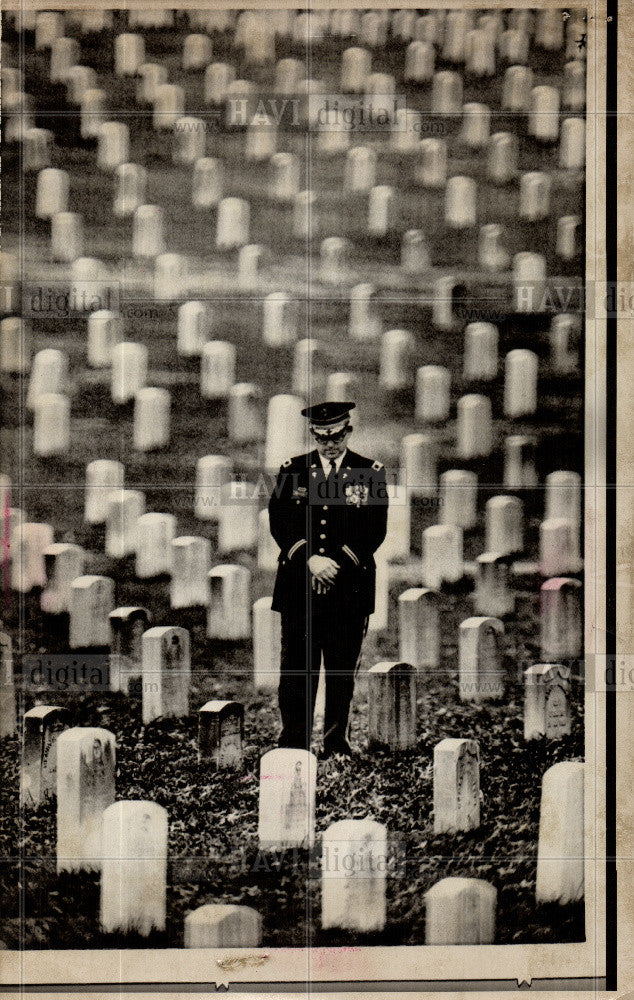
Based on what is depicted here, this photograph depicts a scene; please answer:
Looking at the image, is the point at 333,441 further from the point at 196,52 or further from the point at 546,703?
the point at 196,52

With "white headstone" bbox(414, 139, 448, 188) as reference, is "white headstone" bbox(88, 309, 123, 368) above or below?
below

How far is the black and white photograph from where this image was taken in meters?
1.67

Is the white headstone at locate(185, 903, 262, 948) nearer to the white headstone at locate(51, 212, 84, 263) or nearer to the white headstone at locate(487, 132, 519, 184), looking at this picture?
the white headstone at locate(51, 212, 84, 263)

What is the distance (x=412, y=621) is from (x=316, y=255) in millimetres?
966

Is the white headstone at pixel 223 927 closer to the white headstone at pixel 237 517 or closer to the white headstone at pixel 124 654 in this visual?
the white headstone at pixel 124 654

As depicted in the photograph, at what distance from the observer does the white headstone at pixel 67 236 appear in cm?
168

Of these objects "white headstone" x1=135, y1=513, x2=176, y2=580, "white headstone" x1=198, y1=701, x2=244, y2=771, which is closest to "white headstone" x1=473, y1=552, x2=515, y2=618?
"white headstone" x1=198, y1=701, x2=244, y2=771

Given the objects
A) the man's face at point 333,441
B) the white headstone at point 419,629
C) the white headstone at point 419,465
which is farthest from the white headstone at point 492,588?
the man's face at point 333,441

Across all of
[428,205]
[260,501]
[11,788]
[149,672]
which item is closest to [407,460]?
[260,501]

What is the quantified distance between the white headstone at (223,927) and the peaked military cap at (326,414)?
48.7 inches

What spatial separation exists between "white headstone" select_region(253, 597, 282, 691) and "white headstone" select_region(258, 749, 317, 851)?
23 centimetres

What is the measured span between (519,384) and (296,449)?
1.96 feet

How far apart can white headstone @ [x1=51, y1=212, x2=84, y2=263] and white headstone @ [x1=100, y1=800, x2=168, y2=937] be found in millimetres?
1398

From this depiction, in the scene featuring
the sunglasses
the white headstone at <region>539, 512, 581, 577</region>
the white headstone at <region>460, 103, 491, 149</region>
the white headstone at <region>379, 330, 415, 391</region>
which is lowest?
the white headstone at <region>539, 512, 581, 577</region>
